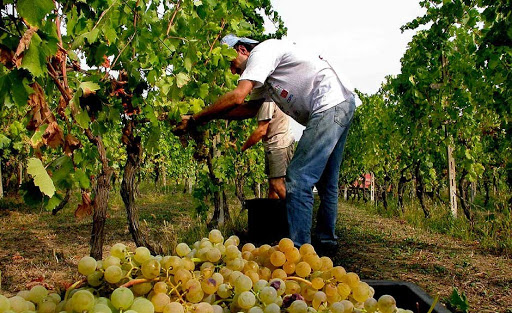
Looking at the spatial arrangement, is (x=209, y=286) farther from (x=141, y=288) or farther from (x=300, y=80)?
(x=300, y=80)

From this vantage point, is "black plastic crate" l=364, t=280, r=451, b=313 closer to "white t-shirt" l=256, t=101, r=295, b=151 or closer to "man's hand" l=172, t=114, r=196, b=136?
"man's hand" l=172, t=114, r=196, b=136

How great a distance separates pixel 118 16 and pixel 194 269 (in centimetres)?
159

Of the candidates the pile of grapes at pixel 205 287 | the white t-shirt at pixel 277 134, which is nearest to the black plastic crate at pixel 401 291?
the pile of grapes at pixel 205 287

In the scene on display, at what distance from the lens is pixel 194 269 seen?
31.6 inches

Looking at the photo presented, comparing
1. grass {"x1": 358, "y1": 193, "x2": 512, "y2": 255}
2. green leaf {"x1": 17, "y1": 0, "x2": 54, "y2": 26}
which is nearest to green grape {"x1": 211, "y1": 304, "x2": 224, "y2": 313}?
green leaf {"x1": 17, "y1": 0, "x2": 54, "y2": 26}

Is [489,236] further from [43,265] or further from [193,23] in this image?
[43,265]

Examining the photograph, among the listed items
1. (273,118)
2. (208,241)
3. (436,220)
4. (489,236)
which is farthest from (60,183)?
(436,220)

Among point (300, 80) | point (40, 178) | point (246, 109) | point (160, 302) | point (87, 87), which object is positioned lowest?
point (160, 302)

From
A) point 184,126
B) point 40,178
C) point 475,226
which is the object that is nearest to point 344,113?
point 184,126

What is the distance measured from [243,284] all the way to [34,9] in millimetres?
804

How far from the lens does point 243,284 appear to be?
0.70m

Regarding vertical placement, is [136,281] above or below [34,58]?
below

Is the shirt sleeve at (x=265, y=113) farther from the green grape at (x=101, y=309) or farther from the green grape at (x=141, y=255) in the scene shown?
the green grape at (x=101, y=309)

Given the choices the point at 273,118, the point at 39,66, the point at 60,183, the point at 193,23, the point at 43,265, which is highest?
the point at 193,23
